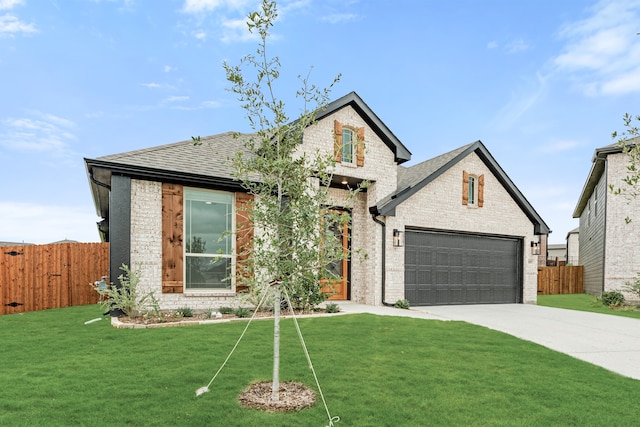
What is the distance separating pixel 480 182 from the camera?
42.3 feet

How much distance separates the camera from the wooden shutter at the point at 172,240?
28.0 ft

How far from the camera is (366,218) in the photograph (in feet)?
38.8

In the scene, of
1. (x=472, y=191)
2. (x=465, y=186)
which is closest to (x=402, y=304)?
(x=465, y=186)

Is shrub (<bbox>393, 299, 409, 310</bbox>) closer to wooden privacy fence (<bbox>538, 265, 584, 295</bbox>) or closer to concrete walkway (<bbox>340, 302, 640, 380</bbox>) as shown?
concrete walkway (<bbox>340, 302, 640, 380</bbox>)

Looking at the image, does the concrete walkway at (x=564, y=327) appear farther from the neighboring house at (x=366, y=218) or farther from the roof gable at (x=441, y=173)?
the roof gable at (x=441, y=173)

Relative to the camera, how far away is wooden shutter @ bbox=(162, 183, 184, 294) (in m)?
8.54

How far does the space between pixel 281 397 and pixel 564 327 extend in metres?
8.02

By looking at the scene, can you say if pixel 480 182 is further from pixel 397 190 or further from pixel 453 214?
pixel 397 190

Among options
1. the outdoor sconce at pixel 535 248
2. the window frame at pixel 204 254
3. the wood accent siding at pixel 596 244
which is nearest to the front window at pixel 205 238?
the window frame at pixel 204 254

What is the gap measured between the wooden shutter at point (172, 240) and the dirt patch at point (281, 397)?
A: 5.09 metres

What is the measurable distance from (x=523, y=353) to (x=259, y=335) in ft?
15.1

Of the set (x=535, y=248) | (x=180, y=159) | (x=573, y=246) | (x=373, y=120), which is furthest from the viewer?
(x=573, y=246)

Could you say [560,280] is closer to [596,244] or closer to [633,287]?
[596,244]

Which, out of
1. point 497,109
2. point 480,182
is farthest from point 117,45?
point 497,109
